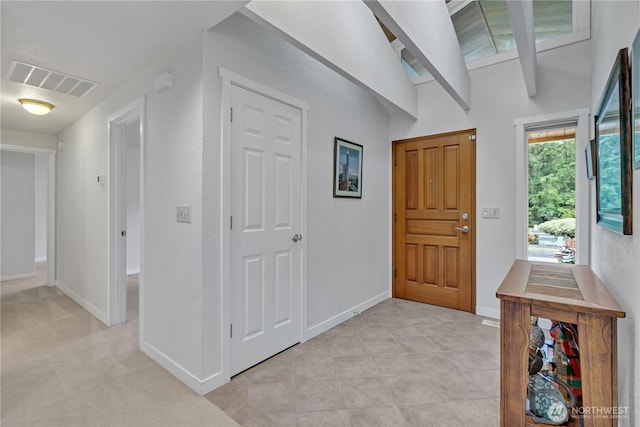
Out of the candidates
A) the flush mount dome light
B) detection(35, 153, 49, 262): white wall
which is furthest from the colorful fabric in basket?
detection(35, 153, 49, 262): white wall

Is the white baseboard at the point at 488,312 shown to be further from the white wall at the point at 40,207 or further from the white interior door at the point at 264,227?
the white wall at the point at 40,207

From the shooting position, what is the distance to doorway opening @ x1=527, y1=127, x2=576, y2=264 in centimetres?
327

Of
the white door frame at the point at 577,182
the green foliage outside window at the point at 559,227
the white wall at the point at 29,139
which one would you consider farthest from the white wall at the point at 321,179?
the white wall at the point at 29,139

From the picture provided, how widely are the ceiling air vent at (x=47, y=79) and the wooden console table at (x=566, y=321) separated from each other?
3270 millimetres

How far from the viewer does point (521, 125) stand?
3055 millimetres

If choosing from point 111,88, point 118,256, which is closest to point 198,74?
point 111,88

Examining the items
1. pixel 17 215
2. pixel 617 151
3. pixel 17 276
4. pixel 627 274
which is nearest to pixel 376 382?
pixel 627 274

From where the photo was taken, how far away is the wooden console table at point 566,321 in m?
1.11

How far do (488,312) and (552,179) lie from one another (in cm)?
160

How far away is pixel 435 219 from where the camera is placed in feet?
11.9

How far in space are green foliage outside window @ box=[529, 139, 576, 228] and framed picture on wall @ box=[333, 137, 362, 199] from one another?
185 cm

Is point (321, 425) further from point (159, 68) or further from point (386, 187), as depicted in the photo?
point (386, 187)

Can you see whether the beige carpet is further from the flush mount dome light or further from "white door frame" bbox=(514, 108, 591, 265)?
"white door frame" bbox=(514, 108, 591, 265)

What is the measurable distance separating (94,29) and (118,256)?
1.94 m
